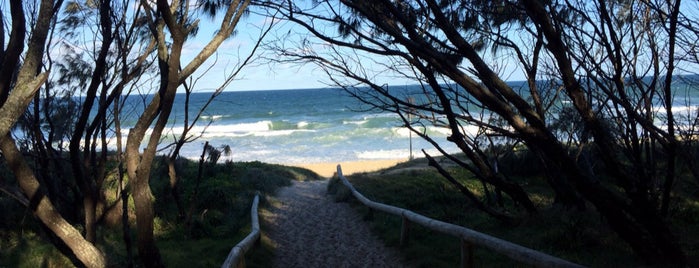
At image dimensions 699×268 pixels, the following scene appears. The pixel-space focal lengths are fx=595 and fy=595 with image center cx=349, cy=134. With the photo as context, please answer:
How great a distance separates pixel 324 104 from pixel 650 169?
57312 millimetres

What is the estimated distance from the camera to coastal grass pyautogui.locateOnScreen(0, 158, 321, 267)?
7215mm

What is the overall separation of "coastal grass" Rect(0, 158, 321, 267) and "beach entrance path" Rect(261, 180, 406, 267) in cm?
40

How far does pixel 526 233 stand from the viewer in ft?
22.8

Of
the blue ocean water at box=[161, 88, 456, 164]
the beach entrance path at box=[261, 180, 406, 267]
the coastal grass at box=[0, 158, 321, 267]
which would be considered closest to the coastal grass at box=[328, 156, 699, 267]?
the beach entrance path at box=[261, 180, 406, 267]

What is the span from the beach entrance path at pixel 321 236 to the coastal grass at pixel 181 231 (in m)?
0.40

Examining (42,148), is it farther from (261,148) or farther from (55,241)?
(261,148)

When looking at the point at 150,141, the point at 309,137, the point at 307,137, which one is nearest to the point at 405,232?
the point at 150,141

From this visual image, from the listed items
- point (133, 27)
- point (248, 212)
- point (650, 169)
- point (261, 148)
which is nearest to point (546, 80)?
point (650, 169)

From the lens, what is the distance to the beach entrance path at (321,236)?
7441 millimetres

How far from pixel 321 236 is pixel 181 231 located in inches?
86.2

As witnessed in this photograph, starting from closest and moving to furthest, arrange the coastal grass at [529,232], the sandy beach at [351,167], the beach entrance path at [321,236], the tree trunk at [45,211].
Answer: the tree trunk at [45,211] → the coastal grass at [529,232] → the beach entrance path at [321,236] → the sandy beach at [351,167]

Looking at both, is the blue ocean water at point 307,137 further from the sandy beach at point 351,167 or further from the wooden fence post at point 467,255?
the wooden fence post at point 467,255

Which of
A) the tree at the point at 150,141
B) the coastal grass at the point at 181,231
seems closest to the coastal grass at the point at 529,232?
the coastal grass at the point at 181,231

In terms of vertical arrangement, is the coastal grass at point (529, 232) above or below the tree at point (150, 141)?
below
